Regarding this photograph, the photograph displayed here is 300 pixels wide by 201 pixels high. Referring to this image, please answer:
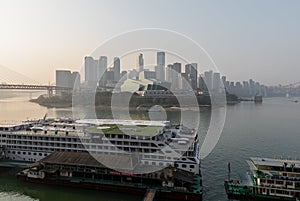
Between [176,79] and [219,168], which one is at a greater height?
[176,79]

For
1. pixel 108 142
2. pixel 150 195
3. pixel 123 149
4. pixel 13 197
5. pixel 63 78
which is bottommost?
pixel 13 197

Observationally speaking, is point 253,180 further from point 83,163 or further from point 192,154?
point 83,163

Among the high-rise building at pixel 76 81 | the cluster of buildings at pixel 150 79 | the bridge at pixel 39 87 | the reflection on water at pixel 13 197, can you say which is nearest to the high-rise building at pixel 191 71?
the cluster of buildings at pixel 150 79

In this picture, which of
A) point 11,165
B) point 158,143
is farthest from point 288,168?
point 11,165

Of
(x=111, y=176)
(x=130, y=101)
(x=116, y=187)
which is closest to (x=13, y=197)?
(x=111, y=176)

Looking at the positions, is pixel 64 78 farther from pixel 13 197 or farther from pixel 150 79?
pixel 13 197

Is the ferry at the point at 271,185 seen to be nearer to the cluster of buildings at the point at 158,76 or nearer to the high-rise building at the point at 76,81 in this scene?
the cluster of buildings at the point at 158,76

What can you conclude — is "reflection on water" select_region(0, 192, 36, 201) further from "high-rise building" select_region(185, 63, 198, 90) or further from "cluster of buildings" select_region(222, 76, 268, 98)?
"cluster of buildings" select_region(222, 76, 268, 98)
